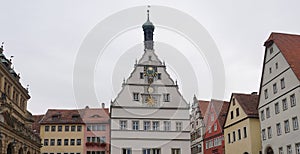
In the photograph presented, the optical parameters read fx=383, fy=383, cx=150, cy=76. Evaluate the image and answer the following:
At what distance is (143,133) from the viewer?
42062 millimetres

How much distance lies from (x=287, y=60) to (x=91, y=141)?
104 ft

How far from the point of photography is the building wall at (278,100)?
104 ft

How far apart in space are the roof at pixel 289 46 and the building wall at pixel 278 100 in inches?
15.2

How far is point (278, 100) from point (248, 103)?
23.2ft

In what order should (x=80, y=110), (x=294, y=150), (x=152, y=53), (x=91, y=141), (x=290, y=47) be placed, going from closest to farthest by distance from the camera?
(x=294, y=150), (x=290, y=47), (x=152, y=53), (x=91, y=141), (x=80, y=110)

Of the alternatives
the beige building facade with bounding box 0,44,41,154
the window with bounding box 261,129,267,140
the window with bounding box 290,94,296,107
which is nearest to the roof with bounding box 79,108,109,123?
the beige building facade with bounding box 0,44,41,154

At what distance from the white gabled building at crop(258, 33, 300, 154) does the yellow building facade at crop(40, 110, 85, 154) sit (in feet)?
90.4

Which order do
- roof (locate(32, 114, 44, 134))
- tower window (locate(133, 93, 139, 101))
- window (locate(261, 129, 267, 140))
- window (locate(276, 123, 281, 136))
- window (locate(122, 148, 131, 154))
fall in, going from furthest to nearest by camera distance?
roof (locate(32, 114, 44, 134)) → tower window (locate(133, 93, 139, 101)) → window (locate(122, 148, 131, 154)) → window (locate(261, 129, 267, 140)) → window (locate(276, 123, 281, 136))

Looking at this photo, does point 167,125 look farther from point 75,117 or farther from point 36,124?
point 36,124

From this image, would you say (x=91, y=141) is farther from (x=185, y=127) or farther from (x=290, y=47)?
(x=290, y=47)

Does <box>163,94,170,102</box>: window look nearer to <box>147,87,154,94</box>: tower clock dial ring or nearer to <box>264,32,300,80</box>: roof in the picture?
<box>147,87,154,94</box>: tower clock dial ring

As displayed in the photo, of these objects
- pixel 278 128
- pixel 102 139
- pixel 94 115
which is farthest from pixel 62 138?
pixel 278 128

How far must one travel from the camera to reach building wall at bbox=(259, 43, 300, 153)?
31.9 meters

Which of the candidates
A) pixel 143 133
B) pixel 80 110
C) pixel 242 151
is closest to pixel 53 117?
pixel 80 110
